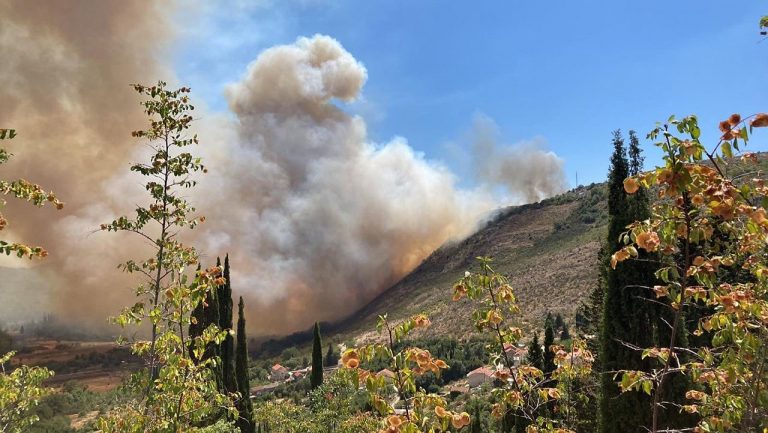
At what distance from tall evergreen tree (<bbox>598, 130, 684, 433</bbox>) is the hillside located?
18.0 metres

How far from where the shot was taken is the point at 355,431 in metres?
23.2

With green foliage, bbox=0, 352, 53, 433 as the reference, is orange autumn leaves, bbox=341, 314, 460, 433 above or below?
above

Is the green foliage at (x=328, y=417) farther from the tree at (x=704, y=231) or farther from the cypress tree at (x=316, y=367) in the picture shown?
the tree at (x=704, y=231)

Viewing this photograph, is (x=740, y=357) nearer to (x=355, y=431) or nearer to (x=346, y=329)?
(x=355, y=431)

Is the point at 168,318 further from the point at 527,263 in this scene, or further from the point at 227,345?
the point at 527,263

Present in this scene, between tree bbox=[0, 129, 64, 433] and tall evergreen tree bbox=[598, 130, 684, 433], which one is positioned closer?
tree bbox=[0, 129, 64, 433]

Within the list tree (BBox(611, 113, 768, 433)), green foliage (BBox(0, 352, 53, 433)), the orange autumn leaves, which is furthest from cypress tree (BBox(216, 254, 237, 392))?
tree (BBox(611, 113, 768, 433))

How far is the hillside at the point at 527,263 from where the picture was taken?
70.4 metres

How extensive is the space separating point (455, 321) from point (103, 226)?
8258cm

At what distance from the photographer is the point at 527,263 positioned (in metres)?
95.1

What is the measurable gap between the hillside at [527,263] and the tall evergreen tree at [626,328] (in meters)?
18.0

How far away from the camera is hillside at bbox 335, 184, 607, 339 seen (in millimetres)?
70438

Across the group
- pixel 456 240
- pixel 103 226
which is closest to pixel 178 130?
pixel 103 226

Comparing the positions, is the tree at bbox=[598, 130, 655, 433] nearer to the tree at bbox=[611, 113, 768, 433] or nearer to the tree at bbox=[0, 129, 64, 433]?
the tree at bbox=[611, 113, 768, 433]
